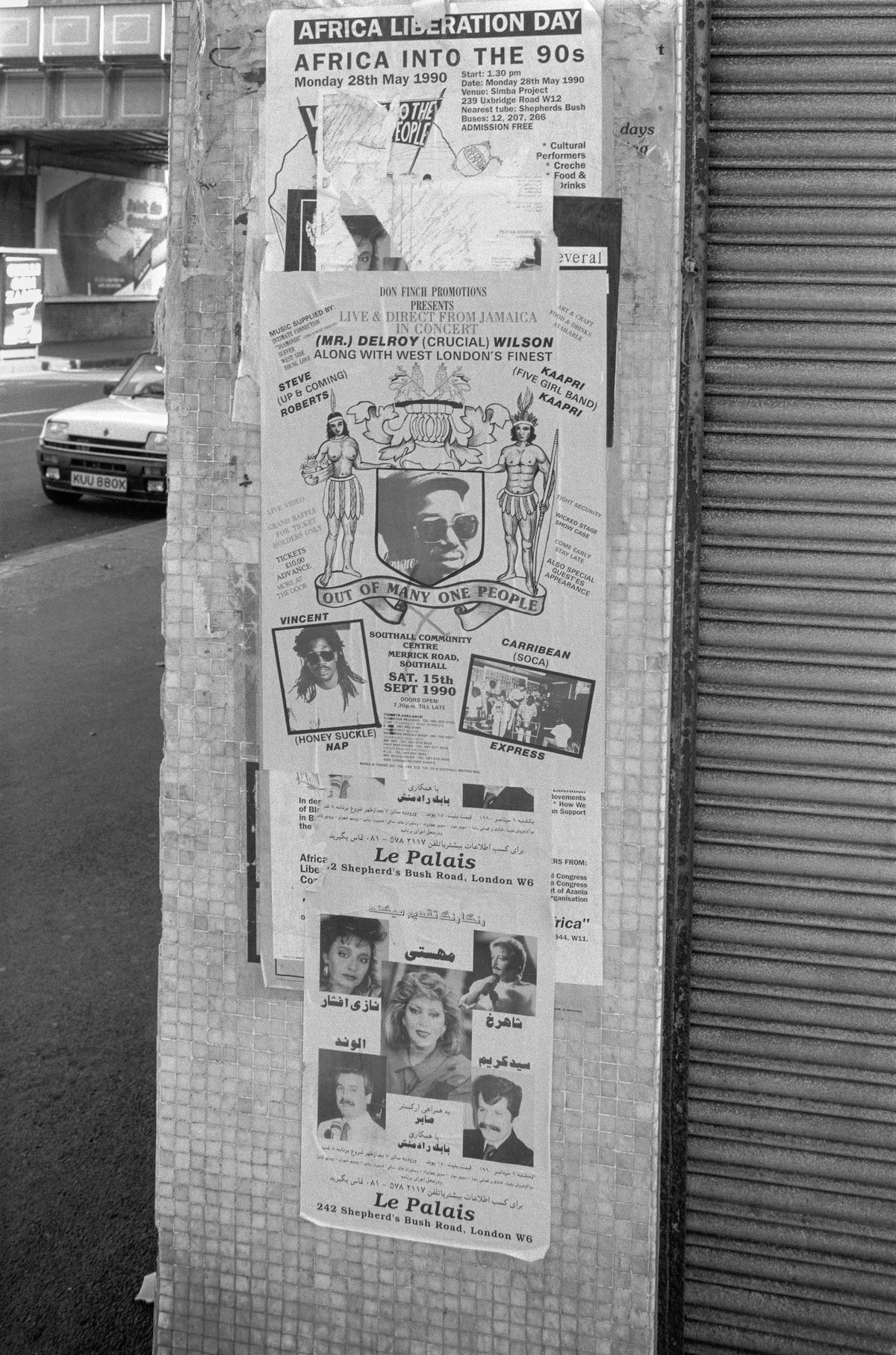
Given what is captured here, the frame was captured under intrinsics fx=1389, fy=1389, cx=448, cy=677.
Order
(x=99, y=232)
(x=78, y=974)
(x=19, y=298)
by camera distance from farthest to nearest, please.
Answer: (x=99, y=232) < (x=19, y=298) < (x=78, y=974)

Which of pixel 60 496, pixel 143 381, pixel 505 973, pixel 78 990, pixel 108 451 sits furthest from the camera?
pixel 143 381

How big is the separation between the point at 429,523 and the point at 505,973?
0.80 metres

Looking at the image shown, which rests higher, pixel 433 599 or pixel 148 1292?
pixel 433 599

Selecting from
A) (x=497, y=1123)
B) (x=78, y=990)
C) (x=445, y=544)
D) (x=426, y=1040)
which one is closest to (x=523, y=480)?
(x=445, y=544)

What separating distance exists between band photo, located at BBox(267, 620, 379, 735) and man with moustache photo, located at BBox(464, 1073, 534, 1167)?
67 centimetres

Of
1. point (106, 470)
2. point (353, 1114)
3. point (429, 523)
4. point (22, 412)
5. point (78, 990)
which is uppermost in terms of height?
point (22, 412)

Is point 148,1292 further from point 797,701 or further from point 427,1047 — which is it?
point 797,701

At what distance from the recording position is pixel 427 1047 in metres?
2.49

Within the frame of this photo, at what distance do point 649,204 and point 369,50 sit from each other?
0.53m

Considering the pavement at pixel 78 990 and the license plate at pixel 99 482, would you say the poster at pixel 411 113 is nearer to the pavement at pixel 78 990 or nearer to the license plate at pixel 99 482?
the pavement at pixel 78 990

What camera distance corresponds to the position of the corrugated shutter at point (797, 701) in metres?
2.45

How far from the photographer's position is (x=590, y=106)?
7.39 feet

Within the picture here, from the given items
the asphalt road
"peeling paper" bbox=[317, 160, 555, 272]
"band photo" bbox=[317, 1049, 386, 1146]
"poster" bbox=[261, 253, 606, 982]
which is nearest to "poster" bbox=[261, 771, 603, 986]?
A: "poster" bbox=[261, 253, 606, 982]

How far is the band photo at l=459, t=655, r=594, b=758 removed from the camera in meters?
2.37
